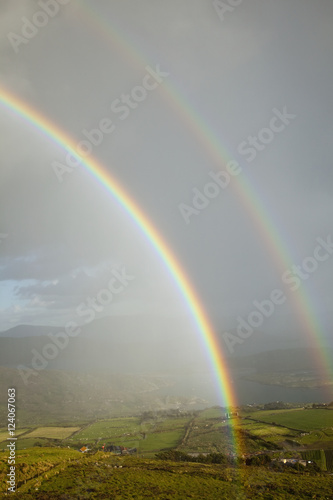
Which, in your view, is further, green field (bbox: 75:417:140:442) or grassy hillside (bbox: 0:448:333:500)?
green field (bbox: 75:417:140:442)

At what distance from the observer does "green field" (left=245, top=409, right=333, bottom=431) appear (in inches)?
2618

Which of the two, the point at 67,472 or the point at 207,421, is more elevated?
the point at 67,472

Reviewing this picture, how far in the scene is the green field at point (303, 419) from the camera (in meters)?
66.5

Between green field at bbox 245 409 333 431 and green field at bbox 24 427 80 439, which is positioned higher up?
green field at bbox 24 427 80 439

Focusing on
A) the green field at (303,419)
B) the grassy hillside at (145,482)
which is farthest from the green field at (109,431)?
the grassy hillside at (145,482)

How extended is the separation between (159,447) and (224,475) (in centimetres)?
4165

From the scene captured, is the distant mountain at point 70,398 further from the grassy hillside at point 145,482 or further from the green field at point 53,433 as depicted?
the grassy hillside at point 145,482

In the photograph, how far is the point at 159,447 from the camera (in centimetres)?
6025

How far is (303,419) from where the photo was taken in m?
74.1

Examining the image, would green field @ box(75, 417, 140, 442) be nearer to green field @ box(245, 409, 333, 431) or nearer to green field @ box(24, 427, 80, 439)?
green field @ box(24, 427, 80, 439)

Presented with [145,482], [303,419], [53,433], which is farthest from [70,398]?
[145,482]

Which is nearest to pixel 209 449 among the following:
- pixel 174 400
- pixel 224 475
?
pixel 224 475

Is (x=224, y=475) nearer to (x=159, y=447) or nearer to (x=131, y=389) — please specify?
(x=159, y=447)

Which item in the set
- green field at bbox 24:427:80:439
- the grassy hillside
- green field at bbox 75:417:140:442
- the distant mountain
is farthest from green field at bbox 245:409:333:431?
the distant mountain
